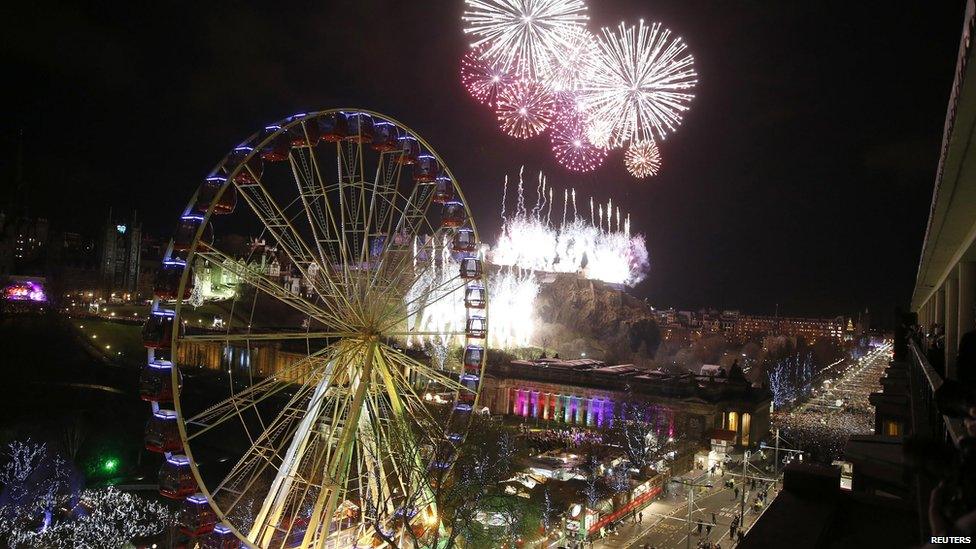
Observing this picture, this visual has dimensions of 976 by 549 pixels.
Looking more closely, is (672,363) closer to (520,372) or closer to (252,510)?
(520,372)

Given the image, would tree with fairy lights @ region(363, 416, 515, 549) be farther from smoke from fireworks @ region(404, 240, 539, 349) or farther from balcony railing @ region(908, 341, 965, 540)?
smoke from fireworks @ region(404, 240, 539, 349)

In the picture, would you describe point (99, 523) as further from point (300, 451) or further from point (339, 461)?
point (339, 461)

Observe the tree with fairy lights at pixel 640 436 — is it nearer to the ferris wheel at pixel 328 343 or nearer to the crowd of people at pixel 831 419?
the crowd of people at pixel 831 419

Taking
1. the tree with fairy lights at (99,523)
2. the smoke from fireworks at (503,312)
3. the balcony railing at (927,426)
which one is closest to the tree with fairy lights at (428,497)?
the balcony railing at (927,426)

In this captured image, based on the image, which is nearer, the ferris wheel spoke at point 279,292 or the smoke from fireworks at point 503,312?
the ferris wheel spoke at point 279,292

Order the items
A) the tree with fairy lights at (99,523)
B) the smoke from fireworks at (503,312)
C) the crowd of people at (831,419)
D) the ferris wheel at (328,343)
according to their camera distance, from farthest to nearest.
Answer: the smoke from fireworks at (503,312)
the crowd of people at (831,419)
the tree with fairy lights at (99,523)
the ferris wheel at (328,343)

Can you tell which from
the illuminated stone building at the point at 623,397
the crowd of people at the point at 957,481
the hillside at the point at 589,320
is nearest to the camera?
the crowd of people at the point at 957,481

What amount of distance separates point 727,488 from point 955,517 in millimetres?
37919

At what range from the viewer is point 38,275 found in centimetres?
8538

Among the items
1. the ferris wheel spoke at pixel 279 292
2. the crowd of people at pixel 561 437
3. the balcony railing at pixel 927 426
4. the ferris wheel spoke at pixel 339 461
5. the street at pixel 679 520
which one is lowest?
the street at pixel 679 520

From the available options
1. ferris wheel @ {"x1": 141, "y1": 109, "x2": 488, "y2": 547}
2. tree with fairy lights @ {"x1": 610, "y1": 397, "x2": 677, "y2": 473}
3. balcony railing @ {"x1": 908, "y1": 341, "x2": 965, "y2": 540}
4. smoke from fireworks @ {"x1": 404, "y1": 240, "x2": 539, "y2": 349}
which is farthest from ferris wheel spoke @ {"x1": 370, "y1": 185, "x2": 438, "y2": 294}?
smoke from fireworks @ {"x1": 404, "y1": 240, "x2": 539, "y2": 349}

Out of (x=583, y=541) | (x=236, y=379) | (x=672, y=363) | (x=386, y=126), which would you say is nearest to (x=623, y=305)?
(x=672, y=363)

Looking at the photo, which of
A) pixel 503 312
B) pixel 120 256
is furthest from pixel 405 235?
pixel 120 256

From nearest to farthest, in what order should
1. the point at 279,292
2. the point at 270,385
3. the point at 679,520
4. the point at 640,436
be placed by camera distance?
A: the point at 270,385, the point at 279,292, the point at 679,520, the point at 640,436
